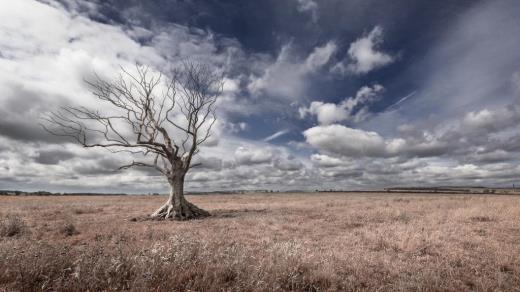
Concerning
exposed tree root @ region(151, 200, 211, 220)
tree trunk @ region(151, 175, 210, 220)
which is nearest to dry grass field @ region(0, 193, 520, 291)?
exposed tree root @ region(151, 200, 211, 220)

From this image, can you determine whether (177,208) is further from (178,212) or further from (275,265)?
Answer: (275,265)

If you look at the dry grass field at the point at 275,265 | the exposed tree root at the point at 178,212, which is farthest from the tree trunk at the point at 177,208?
the dry grass field at the point at 275,265

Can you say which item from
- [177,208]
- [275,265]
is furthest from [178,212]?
[275,265]

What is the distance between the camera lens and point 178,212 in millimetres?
20969

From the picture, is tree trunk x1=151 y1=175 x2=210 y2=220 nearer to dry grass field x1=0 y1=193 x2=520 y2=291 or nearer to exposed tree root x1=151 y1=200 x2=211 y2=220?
exposed tree root x1=151 y1=200 x2=211 y2=220

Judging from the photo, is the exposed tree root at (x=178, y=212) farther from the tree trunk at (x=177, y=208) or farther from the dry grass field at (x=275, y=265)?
the dry grass field at (x=275, y=265)

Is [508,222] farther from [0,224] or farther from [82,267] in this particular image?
[0,224]

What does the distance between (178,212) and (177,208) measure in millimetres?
323

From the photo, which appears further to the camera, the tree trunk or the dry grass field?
the tree trunk

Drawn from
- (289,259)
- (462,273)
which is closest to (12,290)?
(289,259)

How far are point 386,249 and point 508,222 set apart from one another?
35.2 ft

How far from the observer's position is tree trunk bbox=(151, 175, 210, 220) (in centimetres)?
2066

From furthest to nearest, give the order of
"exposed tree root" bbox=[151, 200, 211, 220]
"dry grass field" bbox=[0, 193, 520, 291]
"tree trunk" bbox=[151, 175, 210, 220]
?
"tree trunk" bbox=[151, 175, 210, 220]
"exposed tree root" bbox=[151, 200, 211, 220]
"dry grass field" bbox=[0, 193, 520, 291]

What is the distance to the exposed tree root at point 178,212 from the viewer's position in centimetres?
2053
